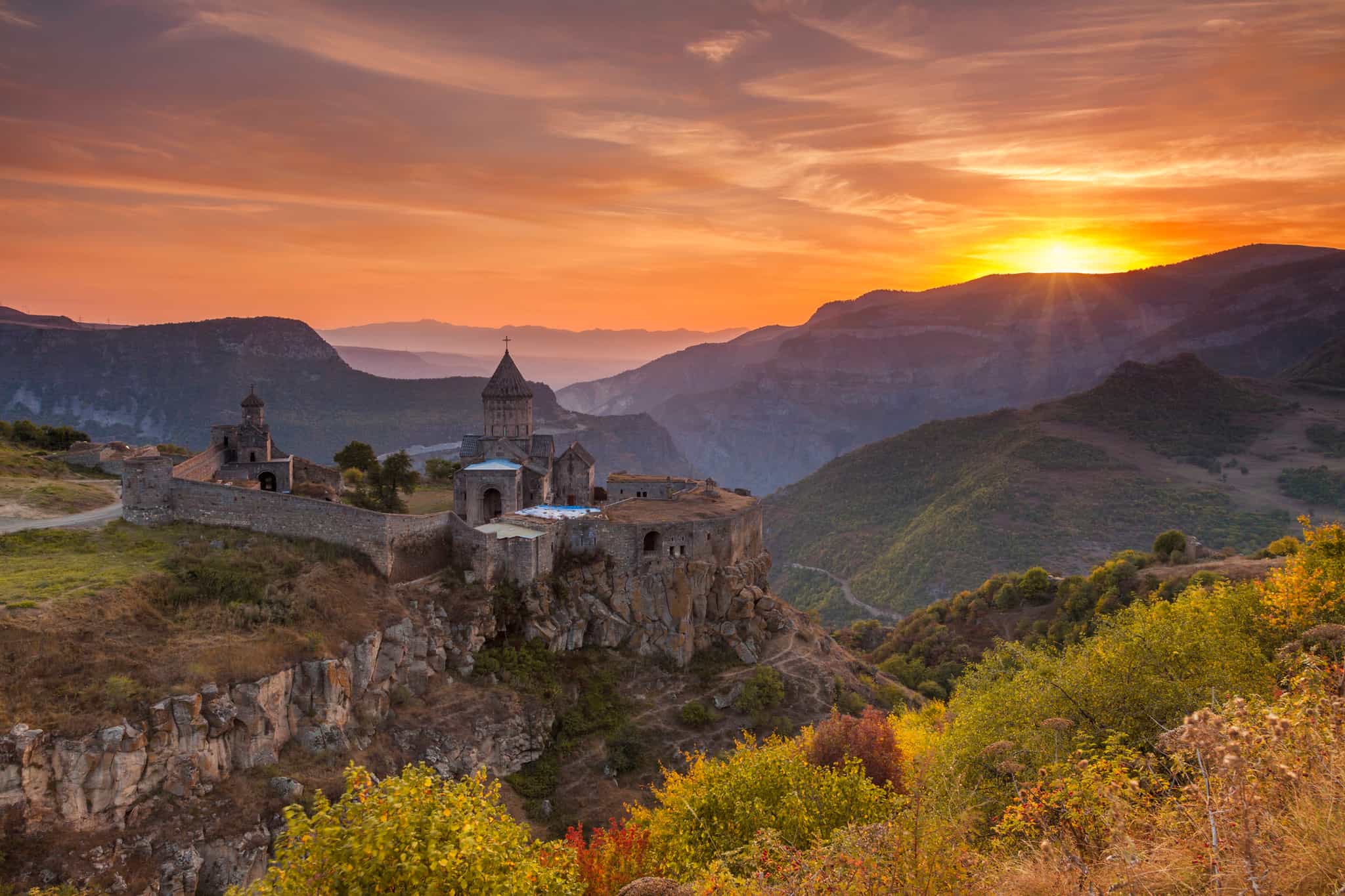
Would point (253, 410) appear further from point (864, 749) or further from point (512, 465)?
point (864, 749)

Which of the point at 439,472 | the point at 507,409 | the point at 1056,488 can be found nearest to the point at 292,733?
the point at 507,409

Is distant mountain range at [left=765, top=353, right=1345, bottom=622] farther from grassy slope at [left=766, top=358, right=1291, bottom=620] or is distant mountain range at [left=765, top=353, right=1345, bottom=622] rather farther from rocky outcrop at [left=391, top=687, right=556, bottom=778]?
rocky outcrop at [left=391, top=687, right=556, bottom=778]

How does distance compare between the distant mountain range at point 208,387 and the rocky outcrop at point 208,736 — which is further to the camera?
the distant mountain range at point 208,387

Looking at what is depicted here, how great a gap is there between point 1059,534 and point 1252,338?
14078 cm

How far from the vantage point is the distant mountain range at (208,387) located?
157 meters

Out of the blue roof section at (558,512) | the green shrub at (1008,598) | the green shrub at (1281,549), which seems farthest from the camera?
the green shrub at (1008,598)

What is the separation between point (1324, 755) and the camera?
9250 mm

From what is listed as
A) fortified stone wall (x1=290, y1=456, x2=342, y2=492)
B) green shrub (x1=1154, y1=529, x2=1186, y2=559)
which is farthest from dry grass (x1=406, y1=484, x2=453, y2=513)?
green shrub (x1=1154, y1=529, x2=1186, y2=559)

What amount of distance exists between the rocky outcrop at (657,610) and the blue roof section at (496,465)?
729 cm

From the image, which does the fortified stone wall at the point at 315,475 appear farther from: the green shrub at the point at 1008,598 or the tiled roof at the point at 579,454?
the green shrub at the point at 1008,598

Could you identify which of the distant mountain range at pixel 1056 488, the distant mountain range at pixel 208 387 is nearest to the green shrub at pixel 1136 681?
the distant mountain range at pixel 1056 488

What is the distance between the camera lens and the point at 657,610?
40969 millimetres

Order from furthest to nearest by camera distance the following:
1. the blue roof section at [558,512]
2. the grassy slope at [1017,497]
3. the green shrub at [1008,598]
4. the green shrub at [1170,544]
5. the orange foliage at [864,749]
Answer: the grassy slope at [1017,497] < the green shrub at [1008,598] < the green shrub at [1170,544] < the blue roof section at [558,512] < the orange foliage at [864,749]

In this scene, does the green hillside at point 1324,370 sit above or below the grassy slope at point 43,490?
above
